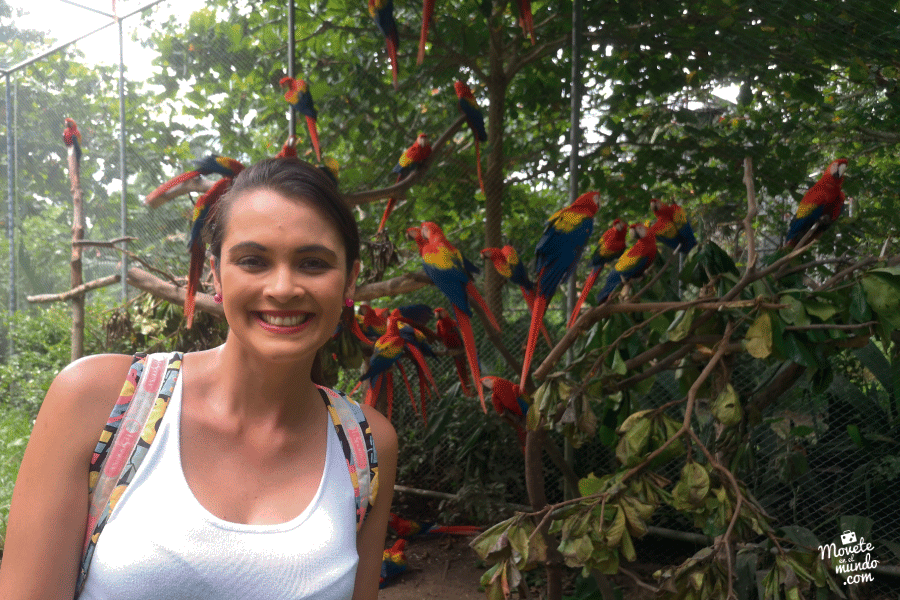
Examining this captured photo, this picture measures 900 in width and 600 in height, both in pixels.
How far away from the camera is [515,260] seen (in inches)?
82.0

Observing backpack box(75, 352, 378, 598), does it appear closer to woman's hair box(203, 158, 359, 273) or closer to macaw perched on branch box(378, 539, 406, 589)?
woman's hair box(203, 158, 359, 273)

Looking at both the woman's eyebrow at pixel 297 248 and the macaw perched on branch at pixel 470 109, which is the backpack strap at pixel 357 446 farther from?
the macaw perched on branch at pixel 470 109

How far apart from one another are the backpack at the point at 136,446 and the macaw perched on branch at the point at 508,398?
3.72 feet

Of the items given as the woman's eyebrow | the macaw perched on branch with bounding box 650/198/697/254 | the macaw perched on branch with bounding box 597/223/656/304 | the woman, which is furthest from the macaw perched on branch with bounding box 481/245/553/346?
the woman's eyebrow

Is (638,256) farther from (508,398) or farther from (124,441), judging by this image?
(124,441)

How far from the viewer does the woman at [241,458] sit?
0.75 m

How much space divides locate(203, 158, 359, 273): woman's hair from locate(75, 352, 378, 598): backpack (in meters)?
0.18

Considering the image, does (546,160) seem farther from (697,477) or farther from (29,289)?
(29,289)

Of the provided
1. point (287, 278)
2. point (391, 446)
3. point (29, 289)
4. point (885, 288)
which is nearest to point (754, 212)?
point (885, 288)

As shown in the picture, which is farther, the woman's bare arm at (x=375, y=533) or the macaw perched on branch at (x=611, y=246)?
the macaw perched on branch at (x=611, y=246)

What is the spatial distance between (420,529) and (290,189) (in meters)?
2.54

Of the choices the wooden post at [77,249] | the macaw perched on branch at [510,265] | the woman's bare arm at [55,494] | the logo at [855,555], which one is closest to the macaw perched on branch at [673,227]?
the macaw perched on branch at [510,265]

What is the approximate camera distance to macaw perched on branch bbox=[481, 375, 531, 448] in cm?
206

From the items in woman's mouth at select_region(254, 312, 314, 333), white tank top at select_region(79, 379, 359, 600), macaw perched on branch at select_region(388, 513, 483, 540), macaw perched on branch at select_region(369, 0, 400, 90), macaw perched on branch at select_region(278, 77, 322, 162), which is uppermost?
macaw perched on branch at select_region(369, 0, 400, 90)
